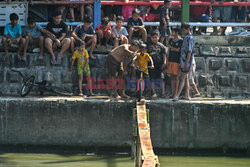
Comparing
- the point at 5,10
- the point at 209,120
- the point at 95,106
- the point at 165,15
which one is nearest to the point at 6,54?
the point at 5,10

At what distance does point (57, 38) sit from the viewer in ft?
46.7

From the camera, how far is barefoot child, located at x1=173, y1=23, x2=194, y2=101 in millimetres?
13156

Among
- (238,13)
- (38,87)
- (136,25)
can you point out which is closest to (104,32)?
(136,25)

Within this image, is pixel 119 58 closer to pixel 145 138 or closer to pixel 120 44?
pixel 120 44

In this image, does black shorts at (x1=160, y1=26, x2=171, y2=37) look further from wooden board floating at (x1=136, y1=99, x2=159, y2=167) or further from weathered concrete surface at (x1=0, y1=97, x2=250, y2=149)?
wooden board floating at (x1=136, y1=99, x2=159, y2=167)

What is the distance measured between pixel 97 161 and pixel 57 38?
334cm

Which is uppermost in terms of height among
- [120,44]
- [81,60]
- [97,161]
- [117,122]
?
[120,44]

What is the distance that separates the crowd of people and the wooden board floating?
1.17m

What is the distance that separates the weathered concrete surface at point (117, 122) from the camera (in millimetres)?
12898

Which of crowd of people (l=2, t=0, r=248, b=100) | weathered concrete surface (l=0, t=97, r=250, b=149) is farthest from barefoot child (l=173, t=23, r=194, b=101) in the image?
weathered concrete surface (l=0, t=97, r=250, b=149)

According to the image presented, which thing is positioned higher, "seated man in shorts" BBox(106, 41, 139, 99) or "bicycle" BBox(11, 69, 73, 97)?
"seated man in shorts" BBox(106, 41, 139, 99)

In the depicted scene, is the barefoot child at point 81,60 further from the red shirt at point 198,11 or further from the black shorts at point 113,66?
the red shirt at point 198,11

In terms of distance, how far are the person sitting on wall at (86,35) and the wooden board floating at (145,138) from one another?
7.23ft

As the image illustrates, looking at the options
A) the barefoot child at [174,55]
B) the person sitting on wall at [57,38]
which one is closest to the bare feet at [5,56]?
the person sitting on wall at [57,38]
